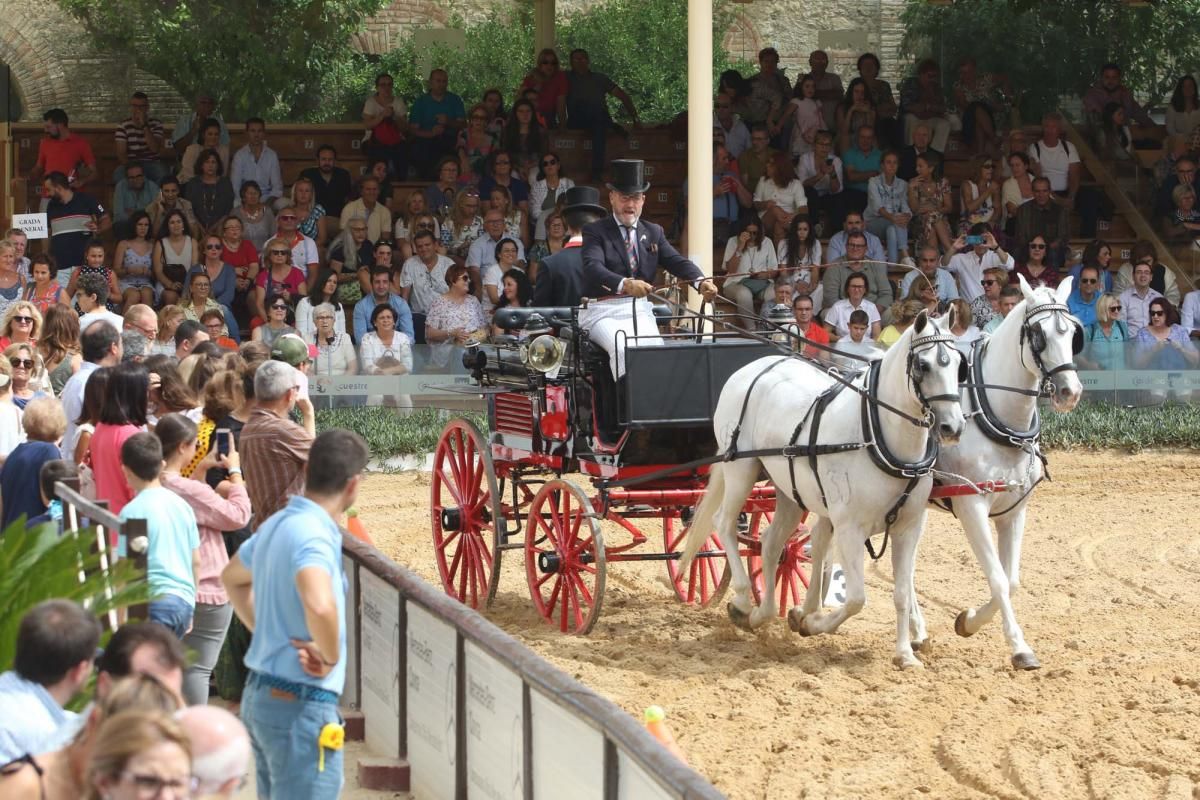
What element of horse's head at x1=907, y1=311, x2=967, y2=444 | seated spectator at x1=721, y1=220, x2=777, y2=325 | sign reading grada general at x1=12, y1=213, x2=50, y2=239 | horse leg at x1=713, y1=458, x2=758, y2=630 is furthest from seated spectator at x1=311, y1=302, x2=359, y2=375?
horse's head at x1=907, y1=311, x2=967, y2=444

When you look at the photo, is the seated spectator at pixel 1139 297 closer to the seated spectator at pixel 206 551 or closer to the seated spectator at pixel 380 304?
the seated spectator at pixel 380 304

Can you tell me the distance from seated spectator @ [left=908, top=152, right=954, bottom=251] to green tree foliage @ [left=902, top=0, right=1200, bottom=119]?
3.74 metres

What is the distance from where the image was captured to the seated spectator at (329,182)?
18547mm

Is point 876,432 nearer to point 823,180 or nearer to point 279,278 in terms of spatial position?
point 279,278

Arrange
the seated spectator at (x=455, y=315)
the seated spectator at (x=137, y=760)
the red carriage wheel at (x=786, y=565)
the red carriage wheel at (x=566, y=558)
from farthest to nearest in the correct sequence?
1. the seated spectator at (x=455, y=315)
2. the red carriage wheel at (x=786, y=565)
3. the red carriage wheel at (x=566, y=558)
4. the seated spectator at (x=137, y=760)

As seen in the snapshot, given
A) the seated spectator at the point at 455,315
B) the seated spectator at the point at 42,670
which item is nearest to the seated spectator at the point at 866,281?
the seated spectator at the point at 455,315

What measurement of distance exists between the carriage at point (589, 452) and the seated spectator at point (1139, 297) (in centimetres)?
763

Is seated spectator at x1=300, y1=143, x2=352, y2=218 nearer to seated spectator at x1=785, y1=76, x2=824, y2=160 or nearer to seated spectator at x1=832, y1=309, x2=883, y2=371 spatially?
seated spectator at x1=785, y1=76, x2=824, y2=160

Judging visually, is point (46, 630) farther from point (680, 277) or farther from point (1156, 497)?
point (1156, 497)

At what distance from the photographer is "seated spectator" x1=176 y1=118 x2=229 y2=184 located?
18.7 metres

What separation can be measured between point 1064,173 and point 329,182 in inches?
Result: 320

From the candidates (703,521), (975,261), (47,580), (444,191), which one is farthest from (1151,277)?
(47,580)

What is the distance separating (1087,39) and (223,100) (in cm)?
1280

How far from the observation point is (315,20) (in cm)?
2731
